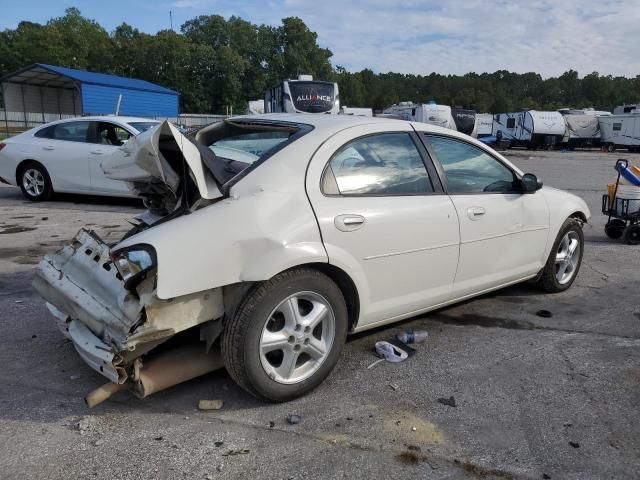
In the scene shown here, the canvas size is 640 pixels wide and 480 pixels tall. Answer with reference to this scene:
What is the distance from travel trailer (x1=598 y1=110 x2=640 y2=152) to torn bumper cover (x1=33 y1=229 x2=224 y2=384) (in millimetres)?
41410

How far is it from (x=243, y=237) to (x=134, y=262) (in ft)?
1.83

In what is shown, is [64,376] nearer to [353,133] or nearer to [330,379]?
[330,379]

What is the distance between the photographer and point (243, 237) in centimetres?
288

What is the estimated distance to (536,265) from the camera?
15.8 feet

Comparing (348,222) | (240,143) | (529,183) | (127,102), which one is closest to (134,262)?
(348,222)

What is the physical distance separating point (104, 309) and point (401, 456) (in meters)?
1.75

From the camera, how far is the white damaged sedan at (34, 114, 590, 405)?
284 cm

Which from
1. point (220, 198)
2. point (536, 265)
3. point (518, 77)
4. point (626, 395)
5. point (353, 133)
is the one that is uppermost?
point (518, 77)

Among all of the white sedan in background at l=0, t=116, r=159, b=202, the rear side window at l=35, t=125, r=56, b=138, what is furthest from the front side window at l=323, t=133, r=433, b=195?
the rear side window at l=35, t=125, r=56, b=138

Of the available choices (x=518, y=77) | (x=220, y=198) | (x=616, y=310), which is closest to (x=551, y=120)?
(x=616, y=310)

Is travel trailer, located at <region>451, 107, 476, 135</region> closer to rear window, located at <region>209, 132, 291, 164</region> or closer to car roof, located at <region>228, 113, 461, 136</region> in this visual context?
car roof, located at <region>228, 113, 461, 136</region>

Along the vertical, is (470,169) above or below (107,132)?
below

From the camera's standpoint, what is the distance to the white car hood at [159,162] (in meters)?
2.99

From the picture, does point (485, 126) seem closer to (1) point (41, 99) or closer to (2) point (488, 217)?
(1) point (41, 99)
